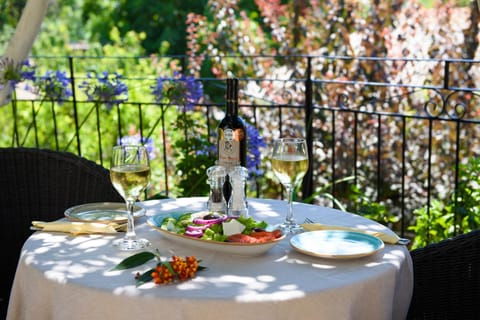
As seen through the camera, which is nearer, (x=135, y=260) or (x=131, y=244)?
(x=135, y=260)

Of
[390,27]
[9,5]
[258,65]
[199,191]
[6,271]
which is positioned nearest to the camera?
[6,271]

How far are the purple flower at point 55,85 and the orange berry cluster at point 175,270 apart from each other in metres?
3.00

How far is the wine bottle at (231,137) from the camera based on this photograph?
2002mm

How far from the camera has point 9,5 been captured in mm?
12000

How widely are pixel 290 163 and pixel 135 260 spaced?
1.65ft

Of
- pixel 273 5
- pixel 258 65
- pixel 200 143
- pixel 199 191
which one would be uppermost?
pixel 273 5

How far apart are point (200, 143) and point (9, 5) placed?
9.28 m

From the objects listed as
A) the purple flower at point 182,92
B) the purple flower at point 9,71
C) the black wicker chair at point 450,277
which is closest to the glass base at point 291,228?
the black wicker chair at point 450,277

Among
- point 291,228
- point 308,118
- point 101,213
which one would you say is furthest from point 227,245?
point 308,118

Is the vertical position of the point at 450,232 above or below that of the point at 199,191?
below

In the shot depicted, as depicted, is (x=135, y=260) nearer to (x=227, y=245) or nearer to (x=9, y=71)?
(x=227, y=245)

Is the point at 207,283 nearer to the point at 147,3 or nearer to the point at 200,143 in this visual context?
the point at 200,143

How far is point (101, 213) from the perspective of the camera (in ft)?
6.82

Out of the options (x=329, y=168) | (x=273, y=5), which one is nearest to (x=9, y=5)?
(x=273, y=5)
